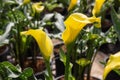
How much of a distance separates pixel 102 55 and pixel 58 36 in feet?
3.21

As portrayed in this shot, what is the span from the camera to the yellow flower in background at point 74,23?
63 cm

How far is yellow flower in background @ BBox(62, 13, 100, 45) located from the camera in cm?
63

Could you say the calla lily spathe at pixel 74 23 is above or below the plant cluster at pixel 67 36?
above

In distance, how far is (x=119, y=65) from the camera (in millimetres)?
581

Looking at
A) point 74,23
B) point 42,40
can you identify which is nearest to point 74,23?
point 74,23

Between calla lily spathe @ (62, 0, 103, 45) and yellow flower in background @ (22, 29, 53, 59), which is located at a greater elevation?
calla lily spathe @ (62, 0, 103, 45)

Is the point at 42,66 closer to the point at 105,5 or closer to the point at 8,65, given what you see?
the point at 105,5

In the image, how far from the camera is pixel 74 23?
0.63 m

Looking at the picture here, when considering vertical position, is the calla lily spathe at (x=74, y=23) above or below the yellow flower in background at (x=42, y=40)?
above

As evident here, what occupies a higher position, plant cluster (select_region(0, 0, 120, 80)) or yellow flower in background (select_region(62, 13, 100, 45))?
yellow flower in background (select_region(62, 13, 100, 45))

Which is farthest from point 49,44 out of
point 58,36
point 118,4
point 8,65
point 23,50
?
point 118,4

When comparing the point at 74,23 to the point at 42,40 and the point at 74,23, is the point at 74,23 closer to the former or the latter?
the point at 74,23

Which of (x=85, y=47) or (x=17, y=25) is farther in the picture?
(x=17, y=25)

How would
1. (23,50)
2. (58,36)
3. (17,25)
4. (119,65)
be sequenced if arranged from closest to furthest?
(119,65) → (58,36) → (17,25) → (23,50)
